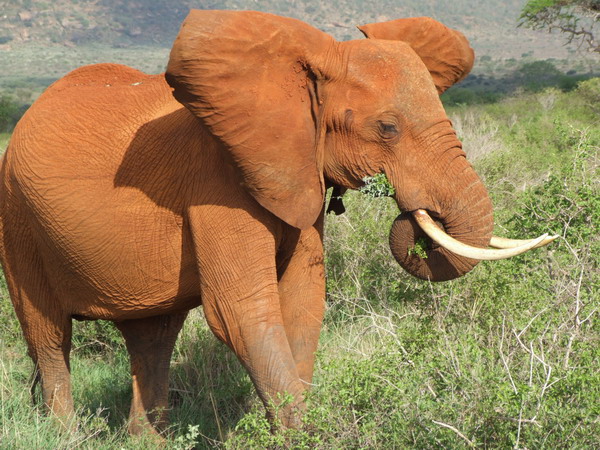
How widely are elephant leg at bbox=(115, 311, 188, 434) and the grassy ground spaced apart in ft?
0.55

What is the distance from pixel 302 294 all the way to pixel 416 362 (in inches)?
32.7

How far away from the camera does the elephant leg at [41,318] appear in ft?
15.5

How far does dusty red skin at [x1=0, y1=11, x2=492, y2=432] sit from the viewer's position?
145 inches

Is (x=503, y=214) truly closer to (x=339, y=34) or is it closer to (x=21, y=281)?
(x=21, y=281)

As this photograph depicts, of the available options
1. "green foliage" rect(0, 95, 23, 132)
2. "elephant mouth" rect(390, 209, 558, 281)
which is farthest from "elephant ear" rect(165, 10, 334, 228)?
"green foliage" rect(0, 95, 23, 132)

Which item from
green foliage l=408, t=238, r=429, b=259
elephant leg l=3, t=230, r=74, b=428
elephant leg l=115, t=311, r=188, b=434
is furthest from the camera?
elephant leg l=115, t=311, r=188, b=434

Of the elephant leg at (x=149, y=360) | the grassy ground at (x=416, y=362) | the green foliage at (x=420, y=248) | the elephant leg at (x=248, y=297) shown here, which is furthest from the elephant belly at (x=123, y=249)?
the green foliage at (x=420, y=248)

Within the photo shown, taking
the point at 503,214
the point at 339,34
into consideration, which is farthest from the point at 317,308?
the point at 339,34

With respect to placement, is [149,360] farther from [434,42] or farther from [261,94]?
[434,42]

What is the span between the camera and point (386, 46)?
3.86 m

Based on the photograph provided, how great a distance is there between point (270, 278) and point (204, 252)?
31cm

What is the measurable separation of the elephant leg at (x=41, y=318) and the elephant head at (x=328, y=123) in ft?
5.14

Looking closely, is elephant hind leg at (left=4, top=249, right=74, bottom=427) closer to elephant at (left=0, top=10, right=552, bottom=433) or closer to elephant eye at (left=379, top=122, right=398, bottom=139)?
elephant at (left=0, top=10, right=552, bottom=433)

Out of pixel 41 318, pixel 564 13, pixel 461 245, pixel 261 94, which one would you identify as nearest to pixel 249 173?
pixel 261 94
